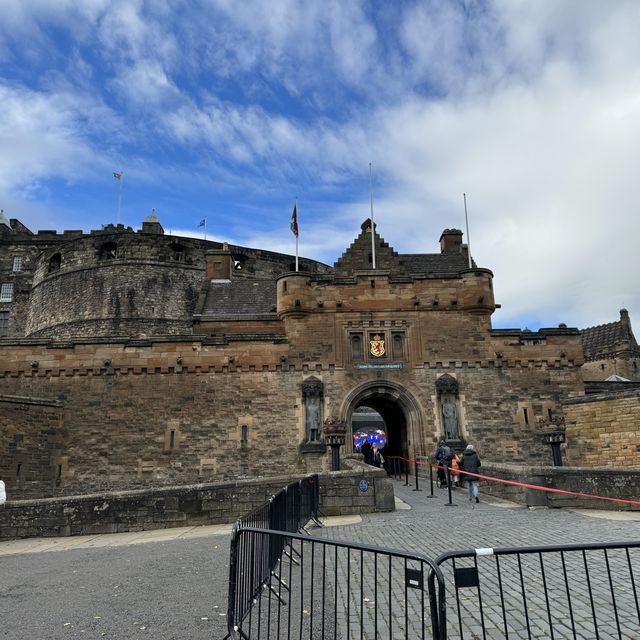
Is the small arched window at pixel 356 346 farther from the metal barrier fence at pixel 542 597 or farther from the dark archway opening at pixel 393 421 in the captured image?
the metal barrier fence at pixel 542 597

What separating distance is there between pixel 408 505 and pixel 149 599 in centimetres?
867

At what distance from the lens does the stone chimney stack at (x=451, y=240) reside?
35600mm

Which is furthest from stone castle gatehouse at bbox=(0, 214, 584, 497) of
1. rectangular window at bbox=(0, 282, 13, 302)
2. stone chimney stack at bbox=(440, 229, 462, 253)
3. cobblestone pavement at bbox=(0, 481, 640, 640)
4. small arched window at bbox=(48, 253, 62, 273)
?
rectangular window at bbox=(0, 282, 13, 302)

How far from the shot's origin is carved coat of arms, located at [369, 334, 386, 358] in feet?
75.1

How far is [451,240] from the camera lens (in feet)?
118

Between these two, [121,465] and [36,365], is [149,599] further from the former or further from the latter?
[36,365]

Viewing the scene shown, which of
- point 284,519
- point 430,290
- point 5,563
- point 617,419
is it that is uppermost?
point 430,290

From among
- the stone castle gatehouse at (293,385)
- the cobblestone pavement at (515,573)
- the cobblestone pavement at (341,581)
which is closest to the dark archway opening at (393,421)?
the stone castle gatehouse at (293,385)

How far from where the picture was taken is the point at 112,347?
22.8 metres

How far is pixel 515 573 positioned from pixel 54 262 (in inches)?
1731

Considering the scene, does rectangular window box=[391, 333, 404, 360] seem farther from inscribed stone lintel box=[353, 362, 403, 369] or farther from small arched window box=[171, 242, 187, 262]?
small arched window box=[171, 242, 187, 262]

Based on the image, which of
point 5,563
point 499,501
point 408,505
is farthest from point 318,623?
point 499,501

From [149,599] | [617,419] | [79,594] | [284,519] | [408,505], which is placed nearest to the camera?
[149,599]

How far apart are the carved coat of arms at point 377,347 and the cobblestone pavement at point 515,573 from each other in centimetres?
979
